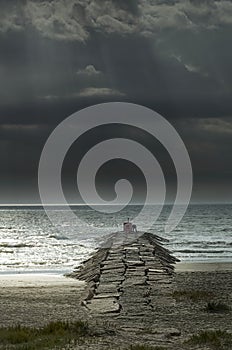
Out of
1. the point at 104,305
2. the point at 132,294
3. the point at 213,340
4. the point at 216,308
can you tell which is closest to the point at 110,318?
the point at 104,305

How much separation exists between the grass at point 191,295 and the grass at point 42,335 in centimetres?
610

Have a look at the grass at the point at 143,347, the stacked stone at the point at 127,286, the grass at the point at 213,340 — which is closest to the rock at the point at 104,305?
the stacked stone at the point at 127,286

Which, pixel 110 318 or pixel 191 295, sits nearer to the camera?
pixel 110 318

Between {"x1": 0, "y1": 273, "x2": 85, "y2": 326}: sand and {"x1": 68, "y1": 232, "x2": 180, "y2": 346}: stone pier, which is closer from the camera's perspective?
{"x1": 68, "y1": 232, "x2": 180, "y2": 346}: stone pier

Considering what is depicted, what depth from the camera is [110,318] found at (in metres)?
16.8

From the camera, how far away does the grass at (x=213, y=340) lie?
13189mm

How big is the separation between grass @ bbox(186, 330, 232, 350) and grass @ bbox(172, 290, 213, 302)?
6093mm

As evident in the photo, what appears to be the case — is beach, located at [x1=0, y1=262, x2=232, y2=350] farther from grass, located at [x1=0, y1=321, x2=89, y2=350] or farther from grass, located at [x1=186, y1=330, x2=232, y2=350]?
grass, located at [x1=0, y1=321, x2=89, y2=350]

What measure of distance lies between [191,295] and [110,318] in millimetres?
4983

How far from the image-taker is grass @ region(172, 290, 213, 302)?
20.6m

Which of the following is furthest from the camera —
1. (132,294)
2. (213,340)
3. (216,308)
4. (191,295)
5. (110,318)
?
(132,294)

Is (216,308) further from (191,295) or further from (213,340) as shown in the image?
(213,340)

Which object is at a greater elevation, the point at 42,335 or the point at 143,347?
the point at 42,335

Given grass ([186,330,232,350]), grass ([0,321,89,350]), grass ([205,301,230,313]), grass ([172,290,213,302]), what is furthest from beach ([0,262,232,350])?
grass ([0,321,89,350])
